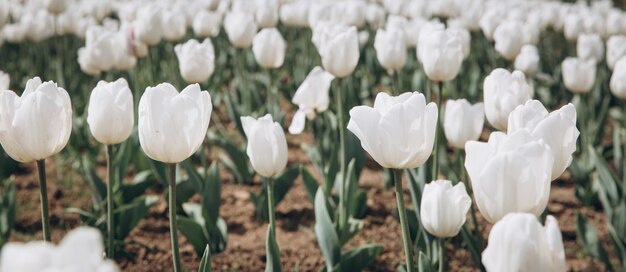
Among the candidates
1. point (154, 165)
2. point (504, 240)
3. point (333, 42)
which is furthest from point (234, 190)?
point (504, 240)

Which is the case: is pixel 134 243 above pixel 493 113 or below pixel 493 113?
below

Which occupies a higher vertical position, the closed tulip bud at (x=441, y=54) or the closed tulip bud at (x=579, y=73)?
the closed tulip bud at (x=441, y=54)

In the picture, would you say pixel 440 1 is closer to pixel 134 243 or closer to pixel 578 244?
pixel 578 244

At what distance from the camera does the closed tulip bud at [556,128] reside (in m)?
1.52

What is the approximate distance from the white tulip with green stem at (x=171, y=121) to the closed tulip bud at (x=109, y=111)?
0.20 metres

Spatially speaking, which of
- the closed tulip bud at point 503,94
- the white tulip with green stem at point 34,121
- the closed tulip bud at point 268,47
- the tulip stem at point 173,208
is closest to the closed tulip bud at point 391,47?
the closed tulip bud at point 268,47

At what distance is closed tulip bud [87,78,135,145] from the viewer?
1.83m

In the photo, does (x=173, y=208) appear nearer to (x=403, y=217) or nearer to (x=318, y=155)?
(x=403, y=217)

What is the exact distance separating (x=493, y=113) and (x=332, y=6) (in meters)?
2.91

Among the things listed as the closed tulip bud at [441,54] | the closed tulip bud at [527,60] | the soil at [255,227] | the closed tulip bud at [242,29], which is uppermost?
the closed tulip bud at [242,29]

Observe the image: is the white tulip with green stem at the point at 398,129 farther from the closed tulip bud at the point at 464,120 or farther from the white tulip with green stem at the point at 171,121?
the closed tulip bud at the point at 464,120

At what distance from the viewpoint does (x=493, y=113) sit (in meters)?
2.10

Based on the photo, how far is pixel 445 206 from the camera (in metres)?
1.65

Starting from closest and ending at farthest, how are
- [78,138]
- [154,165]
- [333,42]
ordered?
[333,42], [154,165], [78,138]
